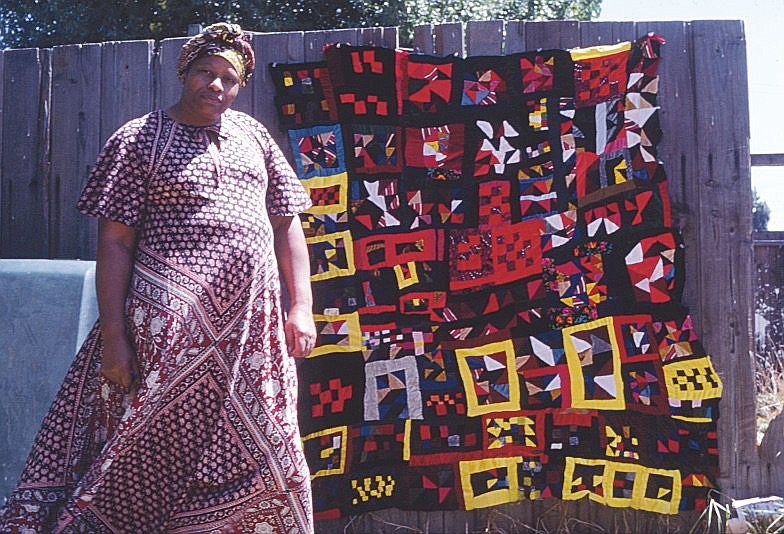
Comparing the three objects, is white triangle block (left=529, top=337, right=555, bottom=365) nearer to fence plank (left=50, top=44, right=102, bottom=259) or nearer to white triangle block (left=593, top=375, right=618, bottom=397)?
white triangle block (left=593, top=375, right=618, bottom=397)

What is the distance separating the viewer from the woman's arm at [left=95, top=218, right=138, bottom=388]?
2.22m

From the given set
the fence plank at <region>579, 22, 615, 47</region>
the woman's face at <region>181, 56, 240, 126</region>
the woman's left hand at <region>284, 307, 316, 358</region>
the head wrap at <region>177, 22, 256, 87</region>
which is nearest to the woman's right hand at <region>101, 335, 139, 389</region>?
the woman's left hand at <region>284, 307, 316, 358</region>

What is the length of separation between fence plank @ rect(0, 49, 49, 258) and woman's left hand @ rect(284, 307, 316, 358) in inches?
65.2

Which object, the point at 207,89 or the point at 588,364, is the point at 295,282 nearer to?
the point at 207,89

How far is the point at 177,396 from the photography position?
2.24 metres

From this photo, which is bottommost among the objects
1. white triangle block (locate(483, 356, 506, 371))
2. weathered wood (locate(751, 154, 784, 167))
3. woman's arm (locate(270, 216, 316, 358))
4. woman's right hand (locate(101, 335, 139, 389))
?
white triangle block (locate(483, 356, 506, 371))

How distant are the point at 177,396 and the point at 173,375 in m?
0.07

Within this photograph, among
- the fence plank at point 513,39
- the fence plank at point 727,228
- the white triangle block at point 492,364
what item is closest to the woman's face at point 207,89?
the fence plank at point 513,39

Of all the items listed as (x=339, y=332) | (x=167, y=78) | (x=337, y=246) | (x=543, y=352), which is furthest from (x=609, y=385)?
(x=167, y=78)

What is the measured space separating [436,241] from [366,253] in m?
0.30

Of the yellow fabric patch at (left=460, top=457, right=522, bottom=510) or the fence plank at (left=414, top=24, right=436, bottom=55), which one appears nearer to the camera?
the yellow fabric patch at (left=460, top=457, right=522, bottom=510)

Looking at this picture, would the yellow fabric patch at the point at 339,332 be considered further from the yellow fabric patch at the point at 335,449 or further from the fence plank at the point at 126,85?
the fence plank at the point at 126,85

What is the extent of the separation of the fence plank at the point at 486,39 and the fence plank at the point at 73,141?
168 centimetres

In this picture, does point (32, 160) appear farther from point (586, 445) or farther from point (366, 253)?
point (586, 445)
